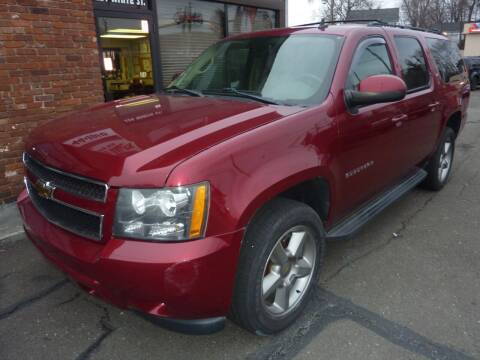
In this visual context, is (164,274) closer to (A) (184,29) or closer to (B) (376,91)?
(B) (376,91)

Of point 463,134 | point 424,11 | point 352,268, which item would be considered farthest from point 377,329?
point 424,11

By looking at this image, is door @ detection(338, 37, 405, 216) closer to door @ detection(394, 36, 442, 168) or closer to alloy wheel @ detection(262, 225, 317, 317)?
door @ detection(394, 36, 442, 168)

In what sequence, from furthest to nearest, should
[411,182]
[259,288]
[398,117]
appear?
[411,182] < [398,117] < [259,288]

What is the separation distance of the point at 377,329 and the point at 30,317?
2.28 meters

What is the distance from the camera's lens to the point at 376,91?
2834mm

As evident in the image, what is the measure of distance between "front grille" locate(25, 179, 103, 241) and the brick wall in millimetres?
2709

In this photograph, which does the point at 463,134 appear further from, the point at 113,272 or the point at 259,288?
the point at 113,272

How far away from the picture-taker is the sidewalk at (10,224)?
13.2 feet

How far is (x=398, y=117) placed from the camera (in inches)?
138

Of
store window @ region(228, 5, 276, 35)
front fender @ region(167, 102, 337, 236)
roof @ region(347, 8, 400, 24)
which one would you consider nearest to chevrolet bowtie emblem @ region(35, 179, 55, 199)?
front fender @ region(167, 102, 337, 236)

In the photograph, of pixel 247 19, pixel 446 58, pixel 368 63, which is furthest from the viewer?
pixel 247 19

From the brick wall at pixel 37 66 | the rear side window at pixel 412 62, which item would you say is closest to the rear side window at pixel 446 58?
the rear side window at pixel 412 62

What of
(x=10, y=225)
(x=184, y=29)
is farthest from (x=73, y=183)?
(x=184, y=29)

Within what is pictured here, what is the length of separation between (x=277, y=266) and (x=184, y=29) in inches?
258
